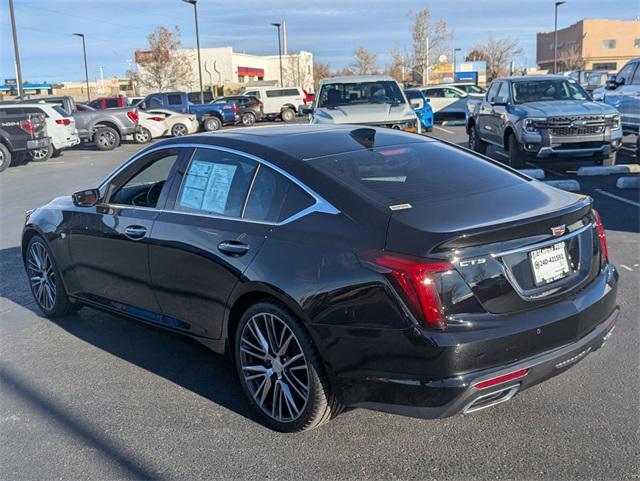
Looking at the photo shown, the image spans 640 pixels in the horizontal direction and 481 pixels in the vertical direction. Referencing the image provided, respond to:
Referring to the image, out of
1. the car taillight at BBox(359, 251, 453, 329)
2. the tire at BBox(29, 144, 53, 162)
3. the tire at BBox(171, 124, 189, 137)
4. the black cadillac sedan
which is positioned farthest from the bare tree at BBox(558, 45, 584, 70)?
the car taillight at BBox(359, 251, 453, 329)

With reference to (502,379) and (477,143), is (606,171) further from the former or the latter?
(502,379)

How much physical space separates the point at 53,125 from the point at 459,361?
65.5ft

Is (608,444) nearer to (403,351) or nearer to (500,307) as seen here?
(500,307)

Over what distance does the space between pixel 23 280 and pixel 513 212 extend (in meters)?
5.66

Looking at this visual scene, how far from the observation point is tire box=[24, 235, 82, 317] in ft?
18.5

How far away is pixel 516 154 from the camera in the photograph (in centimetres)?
1237

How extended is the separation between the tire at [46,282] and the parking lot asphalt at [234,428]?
1.83 feet

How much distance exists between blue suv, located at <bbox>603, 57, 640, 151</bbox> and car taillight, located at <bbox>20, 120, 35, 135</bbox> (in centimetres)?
1540

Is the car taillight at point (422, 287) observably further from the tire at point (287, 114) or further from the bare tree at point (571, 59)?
the bare tree at point (571, 59)

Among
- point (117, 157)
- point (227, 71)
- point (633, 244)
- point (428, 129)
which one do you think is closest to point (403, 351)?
point (633, 244)

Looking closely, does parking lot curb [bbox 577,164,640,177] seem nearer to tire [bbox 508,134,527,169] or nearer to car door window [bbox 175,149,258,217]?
tire [bbox 508,134,527,169]

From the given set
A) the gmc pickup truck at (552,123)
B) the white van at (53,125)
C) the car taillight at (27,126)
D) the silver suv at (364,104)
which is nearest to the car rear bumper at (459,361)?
the silver suv at (364,104)

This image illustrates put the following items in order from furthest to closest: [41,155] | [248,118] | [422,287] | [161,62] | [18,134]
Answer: [161,62], [248,118], [41,155], [18,134], [422,287]

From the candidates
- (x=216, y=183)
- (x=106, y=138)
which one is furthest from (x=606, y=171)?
(x=106, y=138)
